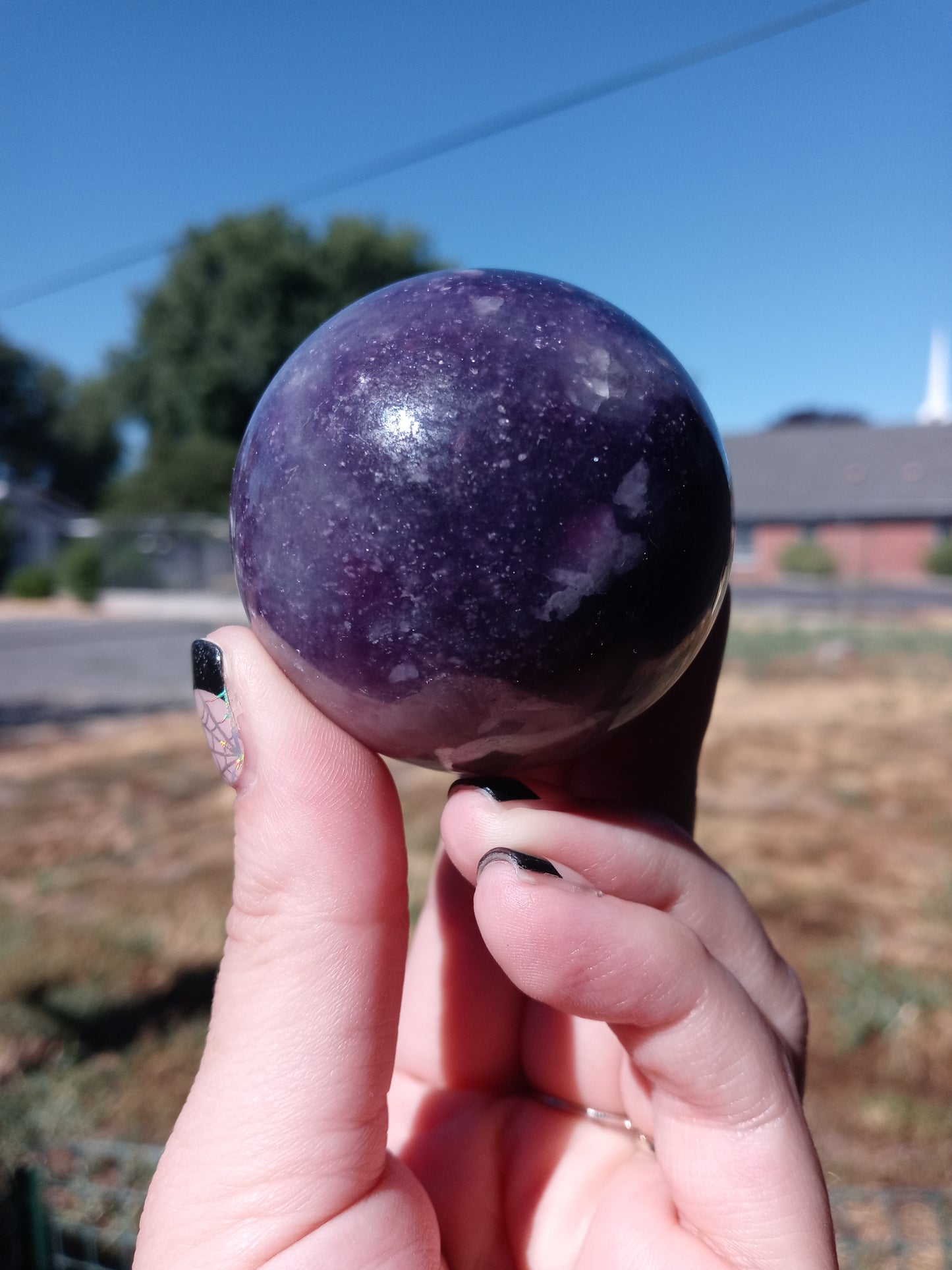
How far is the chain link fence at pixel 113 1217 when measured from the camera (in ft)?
8.04

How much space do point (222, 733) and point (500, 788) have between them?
437 millimetres

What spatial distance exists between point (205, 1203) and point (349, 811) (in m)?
0.54

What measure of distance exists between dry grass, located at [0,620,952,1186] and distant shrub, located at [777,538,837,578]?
79.4ft

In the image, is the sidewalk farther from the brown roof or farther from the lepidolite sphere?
the lepidolite sphere

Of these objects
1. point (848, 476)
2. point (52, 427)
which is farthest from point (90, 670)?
point (52, 427)

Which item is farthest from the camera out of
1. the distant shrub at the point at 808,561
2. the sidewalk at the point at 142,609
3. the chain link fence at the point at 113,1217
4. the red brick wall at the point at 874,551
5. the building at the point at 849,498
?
the building at the point at 849,498

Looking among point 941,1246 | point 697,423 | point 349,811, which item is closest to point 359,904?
point 349,811

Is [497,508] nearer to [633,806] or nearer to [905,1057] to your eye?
[633,806]

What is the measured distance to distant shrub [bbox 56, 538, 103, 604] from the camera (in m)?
26.5

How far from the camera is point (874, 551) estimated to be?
1335 inches

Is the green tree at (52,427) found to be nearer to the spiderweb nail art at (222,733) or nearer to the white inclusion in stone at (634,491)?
the spiderweb nail art at (222,733)

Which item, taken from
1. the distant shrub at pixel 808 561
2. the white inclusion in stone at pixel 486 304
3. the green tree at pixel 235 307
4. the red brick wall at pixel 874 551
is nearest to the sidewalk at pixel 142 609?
the green tree at pixel 235 307

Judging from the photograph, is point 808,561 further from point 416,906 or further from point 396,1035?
point 396,1035

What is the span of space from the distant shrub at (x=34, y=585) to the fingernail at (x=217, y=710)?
29717 millimetres
